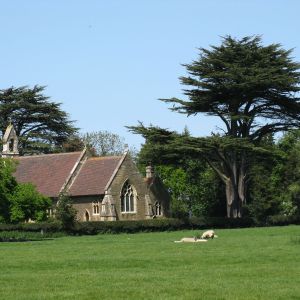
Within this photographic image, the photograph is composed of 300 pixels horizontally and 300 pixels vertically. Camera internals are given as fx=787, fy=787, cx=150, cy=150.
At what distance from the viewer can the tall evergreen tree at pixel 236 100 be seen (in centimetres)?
6222

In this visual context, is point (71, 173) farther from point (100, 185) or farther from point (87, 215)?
point (87, 215)

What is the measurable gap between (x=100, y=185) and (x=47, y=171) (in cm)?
631

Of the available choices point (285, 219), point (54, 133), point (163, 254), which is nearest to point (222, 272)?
point (163, 254)

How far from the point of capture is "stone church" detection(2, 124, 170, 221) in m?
69.0

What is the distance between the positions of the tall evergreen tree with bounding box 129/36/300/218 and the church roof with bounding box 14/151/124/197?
7.10m

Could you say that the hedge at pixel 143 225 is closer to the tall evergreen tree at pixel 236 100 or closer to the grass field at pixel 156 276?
the tall evergreen tree at pixel 236 100

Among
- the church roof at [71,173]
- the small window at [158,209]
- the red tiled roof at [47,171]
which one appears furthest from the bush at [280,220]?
the red tiled roof at [47,171]

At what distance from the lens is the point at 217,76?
206 feet

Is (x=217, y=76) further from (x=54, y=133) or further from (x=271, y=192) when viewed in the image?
(x=54, y=133)

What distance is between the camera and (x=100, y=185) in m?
69.4

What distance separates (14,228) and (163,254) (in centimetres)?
2957

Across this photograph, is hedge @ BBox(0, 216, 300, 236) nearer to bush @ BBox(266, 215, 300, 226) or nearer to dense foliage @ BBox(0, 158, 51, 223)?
bush @ BBox(266, 215, 300, 226)

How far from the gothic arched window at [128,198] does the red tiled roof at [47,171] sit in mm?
5379

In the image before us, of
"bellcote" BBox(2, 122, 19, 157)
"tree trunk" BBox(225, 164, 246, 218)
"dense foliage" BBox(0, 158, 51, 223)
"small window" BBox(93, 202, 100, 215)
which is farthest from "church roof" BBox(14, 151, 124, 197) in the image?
"dense foliage" BBox(0, 158, 51, 223)
